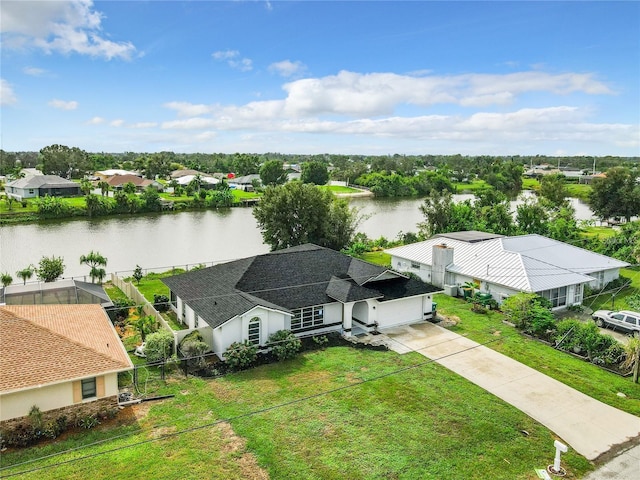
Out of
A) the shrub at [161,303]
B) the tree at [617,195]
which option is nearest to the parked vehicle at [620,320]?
the shrub at [161,303]

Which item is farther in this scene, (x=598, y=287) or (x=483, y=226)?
(x=483, y=226)

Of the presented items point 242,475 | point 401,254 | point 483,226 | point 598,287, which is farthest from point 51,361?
point 483,226

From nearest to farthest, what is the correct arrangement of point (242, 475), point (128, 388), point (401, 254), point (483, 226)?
point (242, 475)
point (128, 388)
point (401, 254)
point (483, 226)

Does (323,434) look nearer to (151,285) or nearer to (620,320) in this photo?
(620,320)

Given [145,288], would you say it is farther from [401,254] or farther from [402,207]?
[402,207]

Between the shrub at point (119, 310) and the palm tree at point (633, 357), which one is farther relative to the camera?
the shrub at point (119, 310)

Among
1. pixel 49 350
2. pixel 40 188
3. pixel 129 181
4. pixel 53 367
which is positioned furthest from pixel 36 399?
pixel 129 181

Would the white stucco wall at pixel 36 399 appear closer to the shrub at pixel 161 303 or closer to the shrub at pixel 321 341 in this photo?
the shrub at pixel 321 341
